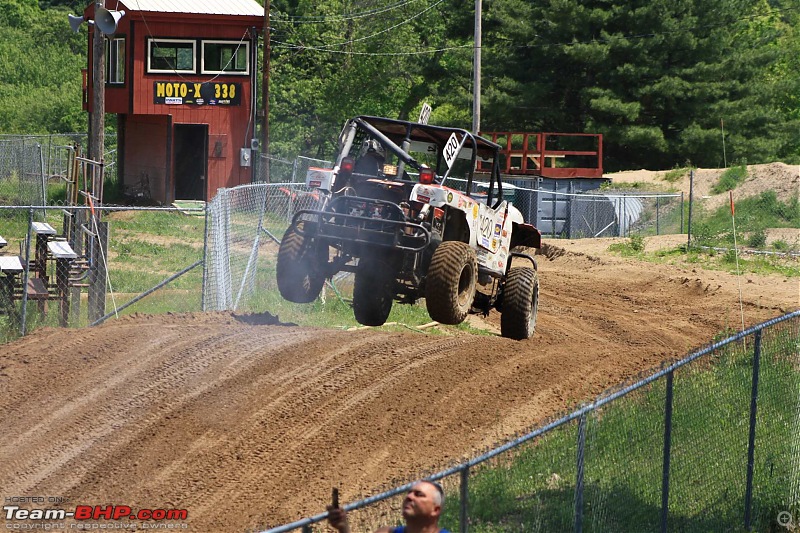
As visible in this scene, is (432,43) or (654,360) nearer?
(654,360)

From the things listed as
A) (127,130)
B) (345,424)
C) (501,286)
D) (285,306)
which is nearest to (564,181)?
(127,130)

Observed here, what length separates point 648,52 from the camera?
1779 inches

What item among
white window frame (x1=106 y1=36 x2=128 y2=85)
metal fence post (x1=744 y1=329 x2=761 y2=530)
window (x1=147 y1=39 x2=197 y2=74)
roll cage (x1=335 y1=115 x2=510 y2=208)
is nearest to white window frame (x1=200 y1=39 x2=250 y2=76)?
window (x1=147 y1=39 x2=197 y2=74)

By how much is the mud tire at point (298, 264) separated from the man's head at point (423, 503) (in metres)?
7.67

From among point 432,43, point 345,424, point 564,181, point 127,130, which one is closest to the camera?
point 345,424

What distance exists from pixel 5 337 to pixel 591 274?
15.3m

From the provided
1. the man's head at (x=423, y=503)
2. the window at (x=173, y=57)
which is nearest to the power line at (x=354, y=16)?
the window at (x=173, y=57)

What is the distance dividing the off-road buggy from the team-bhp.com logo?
420 centimetres

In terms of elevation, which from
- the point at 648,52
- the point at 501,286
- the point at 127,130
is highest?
the point at 648,52

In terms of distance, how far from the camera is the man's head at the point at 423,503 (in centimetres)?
535

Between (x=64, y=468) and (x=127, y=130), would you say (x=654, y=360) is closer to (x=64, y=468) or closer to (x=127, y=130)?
(x=64, y=468)

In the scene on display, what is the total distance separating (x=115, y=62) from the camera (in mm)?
37562

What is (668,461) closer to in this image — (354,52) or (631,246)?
(631,246)

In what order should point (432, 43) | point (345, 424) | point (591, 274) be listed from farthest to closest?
point (432, 43) → point (591, 274) → point (345, 424)
